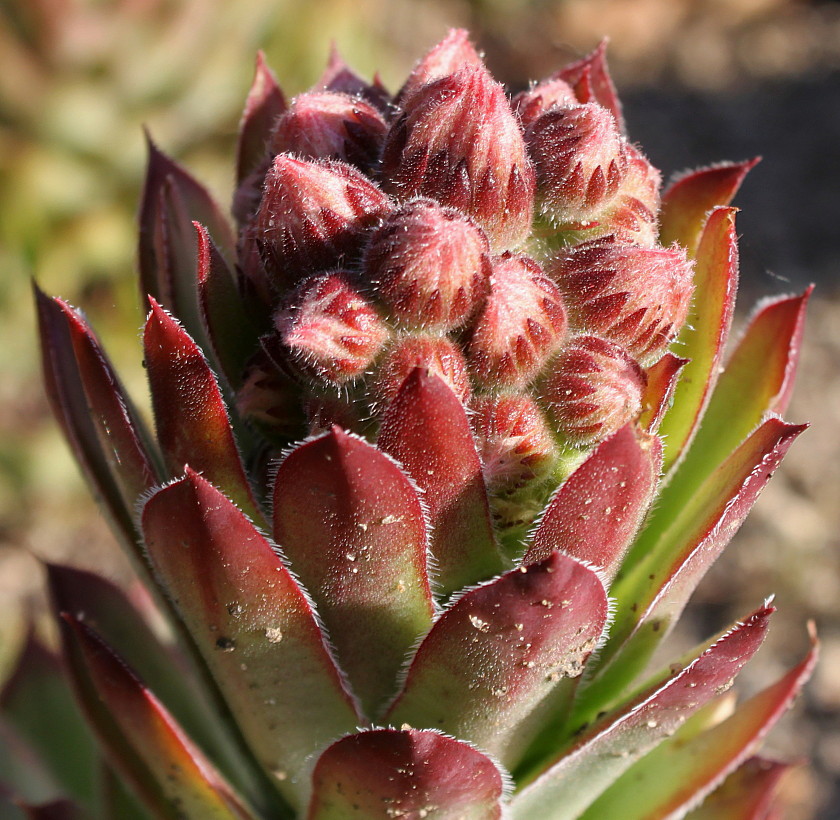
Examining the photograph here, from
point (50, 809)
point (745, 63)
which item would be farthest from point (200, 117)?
point (745, 63)

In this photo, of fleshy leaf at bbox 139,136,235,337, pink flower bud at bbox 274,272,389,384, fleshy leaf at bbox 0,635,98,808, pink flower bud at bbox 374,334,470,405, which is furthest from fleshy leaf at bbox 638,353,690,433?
fleshy leaf at bbox 0,635,98,808

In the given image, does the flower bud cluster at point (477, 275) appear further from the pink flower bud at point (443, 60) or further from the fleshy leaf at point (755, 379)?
the fleshy leaf at point (755, 379)

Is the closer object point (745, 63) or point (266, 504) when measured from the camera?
point (266, 504)

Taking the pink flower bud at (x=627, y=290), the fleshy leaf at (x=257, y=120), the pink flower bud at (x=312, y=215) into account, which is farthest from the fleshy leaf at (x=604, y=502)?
the fleshy leaf at (x=257, y=120)

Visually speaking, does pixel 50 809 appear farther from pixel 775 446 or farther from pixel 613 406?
pixel 775 446

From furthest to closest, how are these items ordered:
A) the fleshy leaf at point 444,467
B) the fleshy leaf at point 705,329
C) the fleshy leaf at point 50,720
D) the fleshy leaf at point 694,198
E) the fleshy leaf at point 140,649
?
the fleshy leaf at point 50,720, the fleshy leaf at point 140,649, the fleshy leaf at point 694,198, the fleshy leaf at point 705,329, the fleshy leaf at point 444,467
